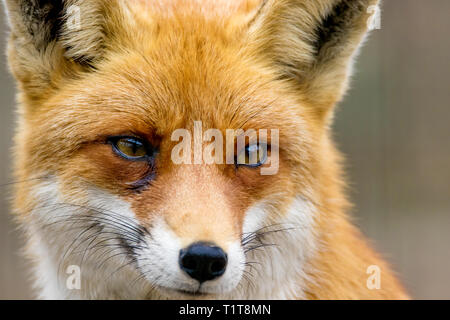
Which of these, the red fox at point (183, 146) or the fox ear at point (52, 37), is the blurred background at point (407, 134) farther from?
the fox ear at point (52, 37)

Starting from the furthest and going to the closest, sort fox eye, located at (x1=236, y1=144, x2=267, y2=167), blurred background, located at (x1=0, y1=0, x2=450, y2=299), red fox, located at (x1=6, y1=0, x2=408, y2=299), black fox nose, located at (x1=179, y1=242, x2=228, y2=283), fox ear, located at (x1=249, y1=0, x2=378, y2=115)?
blurred background, located at (x1=0, y1=0, x2=450, y2=299) < fox ear, located at (x1=249, y1=0, x2=378, y2=115) < fox eye, located at (x1=236, y1=144, x2=267, y2=167) < red fox, located at (x1=6, y1=0, x2=408, y2=299) < black fox nose, located at (x1=179, y1=242, x2=228, y2=283)

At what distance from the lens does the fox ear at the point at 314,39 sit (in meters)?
4.30

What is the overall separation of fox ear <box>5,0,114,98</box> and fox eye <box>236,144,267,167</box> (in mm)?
1185

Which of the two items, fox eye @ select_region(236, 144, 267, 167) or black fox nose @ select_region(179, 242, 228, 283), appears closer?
black fox nose @ select_region(179, 242, 228, 283)

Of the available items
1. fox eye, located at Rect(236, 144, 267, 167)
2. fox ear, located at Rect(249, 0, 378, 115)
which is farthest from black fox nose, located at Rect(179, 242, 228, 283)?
fox ear, located at Rect(249, 0, 378, 115)

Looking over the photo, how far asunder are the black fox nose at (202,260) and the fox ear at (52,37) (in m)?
1.57

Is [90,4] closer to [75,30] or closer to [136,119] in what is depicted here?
[75,30]

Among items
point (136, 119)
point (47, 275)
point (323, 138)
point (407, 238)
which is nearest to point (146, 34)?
point (136, 119)

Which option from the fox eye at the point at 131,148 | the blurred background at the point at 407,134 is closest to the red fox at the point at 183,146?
the fox eye at the point at 131,148

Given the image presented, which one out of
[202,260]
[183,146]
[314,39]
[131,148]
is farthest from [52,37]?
[202,260]

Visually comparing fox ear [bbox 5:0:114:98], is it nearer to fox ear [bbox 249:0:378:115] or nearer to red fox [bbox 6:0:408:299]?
red fox [bbox 6:0:408:299]

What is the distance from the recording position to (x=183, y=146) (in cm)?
378

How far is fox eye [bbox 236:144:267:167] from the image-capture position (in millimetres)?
3912

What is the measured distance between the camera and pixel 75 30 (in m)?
4.16
